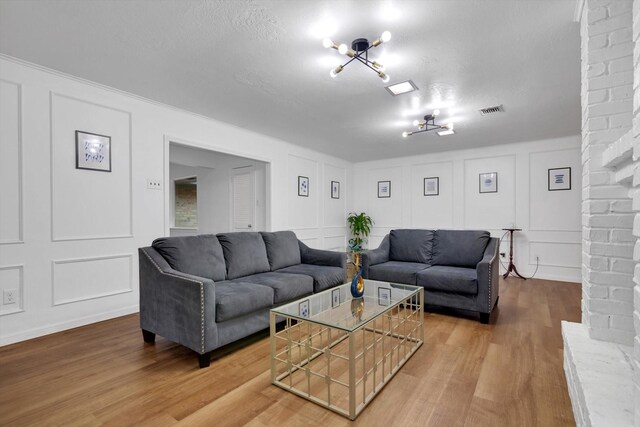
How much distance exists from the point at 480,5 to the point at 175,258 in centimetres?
294

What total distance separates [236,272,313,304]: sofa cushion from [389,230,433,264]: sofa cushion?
1650 millimetres

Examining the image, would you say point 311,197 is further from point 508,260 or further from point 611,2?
point 611,2

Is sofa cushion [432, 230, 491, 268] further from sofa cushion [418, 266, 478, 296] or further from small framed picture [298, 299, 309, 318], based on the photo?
small framed picture [298, 299, 309, 318]

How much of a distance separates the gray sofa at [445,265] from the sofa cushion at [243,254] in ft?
4.46

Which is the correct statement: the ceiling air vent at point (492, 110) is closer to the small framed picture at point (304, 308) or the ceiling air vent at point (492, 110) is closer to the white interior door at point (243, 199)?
the small framed picture at point (304, 308)

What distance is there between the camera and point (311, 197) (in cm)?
618

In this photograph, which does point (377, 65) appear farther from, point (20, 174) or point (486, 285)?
point (20, 174)

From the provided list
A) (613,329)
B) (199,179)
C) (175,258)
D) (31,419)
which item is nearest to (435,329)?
(613,329)

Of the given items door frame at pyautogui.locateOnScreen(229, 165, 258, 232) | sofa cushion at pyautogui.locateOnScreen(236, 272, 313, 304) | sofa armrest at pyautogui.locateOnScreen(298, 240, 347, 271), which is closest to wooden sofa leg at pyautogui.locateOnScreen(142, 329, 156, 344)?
sofa cushion at pyautogui.locateOnScreen(236, 272, 313, 304)

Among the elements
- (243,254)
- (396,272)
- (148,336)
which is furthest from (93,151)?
(396,272)

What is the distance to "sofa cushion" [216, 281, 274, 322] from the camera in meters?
2.29

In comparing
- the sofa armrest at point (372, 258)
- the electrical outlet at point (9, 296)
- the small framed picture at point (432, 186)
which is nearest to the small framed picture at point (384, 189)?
the small framed picture at point (432, 186)

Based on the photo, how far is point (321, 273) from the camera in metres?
3.43

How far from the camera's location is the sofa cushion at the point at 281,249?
3.62m
